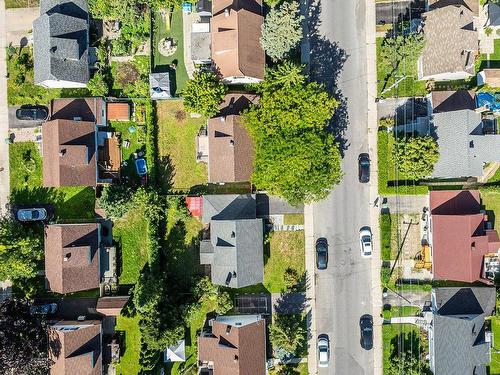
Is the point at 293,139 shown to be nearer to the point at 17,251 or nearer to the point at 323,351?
the point at 323,351

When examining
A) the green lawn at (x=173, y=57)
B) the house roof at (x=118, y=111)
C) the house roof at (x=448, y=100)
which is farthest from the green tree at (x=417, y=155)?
the house roof at (x=118, y=111)

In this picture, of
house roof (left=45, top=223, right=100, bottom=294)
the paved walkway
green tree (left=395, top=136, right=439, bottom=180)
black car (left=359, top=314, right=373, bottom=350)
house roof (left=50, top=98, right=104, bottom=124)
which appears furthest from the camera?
the paved walkway

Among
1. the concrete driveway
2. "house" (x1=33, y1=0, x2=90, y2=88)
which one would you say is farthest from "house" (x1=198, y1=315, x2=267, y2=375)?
the concrete driveway

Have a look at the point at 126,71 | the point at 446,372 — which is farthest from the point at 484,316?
the point at 126,71

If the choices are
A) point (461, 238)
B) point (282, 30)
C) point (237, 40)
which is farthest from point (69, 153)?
point (461, 238)

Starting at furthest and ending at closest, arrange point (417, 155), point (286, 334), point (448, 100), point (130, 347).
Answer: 1. point (130, 347)
2. point (448, 100)
3. point (286, 334)
4. point (417, 155)

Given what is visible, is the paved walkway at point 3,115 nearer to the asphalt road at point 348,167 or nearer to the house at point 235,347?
the house at point 235,347

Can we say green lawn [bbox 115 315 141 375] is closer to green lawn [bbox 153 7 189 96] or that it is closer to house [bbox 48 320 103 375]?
house [bbox 48 320 103 375]
